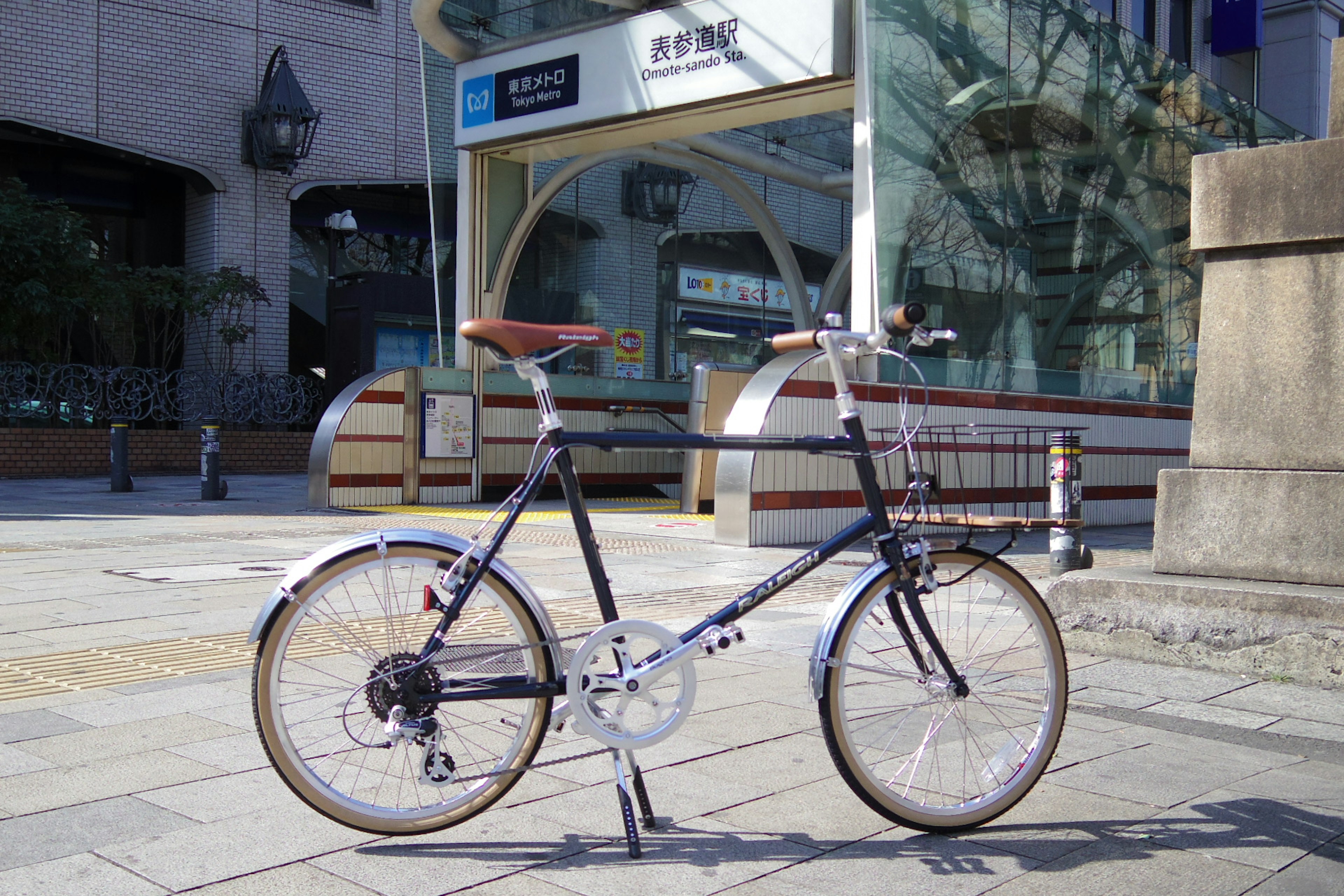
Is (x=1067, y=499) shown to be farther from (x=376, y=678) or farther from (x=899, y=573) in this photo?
(x=376, y=678)

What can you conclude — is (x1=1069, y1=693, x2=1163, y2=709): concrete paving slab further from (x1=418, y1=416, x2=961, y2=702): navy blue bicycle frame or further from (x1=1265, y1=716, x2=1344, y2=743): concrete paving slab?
(x1=418, y1=416, x2=961, y2=702): navy blue bicycle frame

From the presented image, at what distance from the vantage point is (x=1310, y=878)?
2932 millimetres

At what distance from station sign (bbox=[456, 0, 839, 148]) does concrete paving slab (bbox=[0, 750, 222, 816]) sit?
807 cm

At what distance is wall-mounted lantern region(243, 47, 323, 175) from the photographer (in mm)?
22375

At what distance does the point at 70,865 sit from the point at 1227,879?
8.53 ft

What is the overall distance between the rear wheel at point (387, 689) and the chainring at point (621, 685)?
0.10 metres

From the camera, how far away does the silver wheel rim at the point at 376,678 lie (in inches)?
120

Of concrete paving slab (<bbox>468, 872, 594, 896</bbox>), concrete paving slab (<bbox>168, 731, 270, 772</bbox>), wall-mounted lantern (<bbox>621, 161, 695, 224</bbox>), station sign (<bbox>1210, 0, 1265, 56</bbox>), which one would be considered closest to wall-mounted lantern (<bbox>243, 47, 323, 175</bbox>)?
wall-mounted lantern (<bbox>621, 161, 695, 224</bbox>)

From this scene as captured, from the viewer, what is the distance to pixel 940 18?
11.0m

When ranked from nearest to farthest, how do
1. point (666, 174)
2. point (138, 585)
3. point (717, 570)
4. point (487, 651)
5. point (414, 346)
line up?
point (487, 651) → point (138, 585) → point (717, 570) → point (666, 174) → point (414, 346)

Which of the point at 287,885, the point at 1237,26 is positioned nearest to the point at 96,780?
the point at 287,885

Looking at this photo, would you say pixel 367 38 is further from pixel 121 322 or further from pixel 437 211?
pixel 437 211

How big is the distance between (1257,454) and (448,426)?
9.68 metres

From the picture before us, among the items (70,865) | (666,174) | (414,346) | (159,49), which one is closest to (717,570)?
(70,865)
